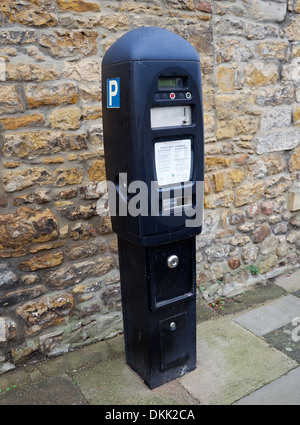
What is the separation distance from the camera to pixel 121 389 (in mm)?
2547

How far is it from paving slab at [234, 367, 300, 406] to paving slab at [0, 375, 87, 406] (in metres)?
1.01

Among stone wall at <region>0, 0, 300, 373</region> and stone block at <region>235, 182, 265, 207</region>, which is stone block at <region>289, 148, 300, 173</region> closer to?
stone wall at <region>0, 0, 300, 373</region>

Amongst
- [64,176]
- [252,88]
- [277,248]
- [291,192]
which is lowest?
[277,248]

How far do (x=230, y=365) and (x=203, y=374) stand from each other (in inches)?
8.3

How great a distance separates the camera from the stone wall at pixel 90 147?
256cm

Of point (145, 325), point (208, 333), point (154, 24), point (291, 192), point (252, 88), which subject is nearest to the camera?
point (145, 325)

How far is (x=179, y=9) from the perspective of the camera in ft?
9.82

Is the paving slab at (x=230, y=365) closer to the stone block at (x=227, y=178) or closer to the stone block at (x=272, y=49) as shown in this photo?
the stone block at (x=227, y=178)

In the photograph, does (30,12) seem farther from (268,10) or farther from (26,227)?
(268,10)

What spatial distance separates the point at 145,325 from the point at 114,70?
1439 millimetres

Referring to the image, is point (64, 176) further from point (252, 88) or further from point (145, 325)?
point (252, 88)

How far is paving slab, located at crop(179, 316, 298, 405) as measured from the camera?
8.24ft

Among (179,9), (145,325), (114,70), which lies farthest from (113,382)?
(179,9)

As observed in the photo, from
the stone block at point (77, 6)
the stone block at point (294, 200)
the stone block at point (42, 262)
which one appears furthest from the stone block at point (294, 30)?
the stone block at point (42, 262)
